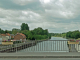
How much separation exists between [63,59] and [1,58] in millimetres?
5035

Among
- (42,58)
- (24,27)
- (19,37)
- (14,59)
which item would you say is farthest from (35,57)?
(24,27)

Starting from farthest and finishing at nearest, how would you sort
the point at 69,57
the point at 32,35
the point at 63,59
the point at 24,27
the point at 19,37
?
1. the point at 24,27
2. the point at 32,35
3. the point at 19,37
4. the point at 69,57
5. the point at 63,59

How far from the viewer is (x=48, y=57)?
10.1 meters

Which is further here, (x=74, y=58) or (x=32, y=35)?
(x=32, y=35)

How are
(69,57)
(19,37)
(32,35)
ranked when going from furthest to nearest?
(32,35), (19,37), (69,57)

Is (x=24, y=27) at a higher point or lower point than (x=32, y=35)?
higher

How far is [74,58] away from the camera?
9.86m

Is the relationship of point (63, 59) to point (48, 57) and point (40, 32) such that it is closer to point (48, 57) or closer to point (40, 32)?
point (48, 57)

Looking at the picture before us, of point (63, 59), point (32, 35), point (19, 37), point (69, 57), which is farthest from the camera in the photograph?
point (32, 35)

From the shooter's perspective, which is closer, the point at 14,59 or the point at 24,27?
the point at 14,59

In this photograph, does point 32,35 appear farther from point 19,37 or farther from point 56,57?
point 56,57

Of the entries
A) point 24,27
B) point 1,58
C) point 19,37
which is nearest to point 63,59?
point 1,58

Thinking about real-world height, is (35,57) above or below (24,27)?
below

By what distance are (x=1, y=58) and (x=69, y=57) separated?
560 cm
